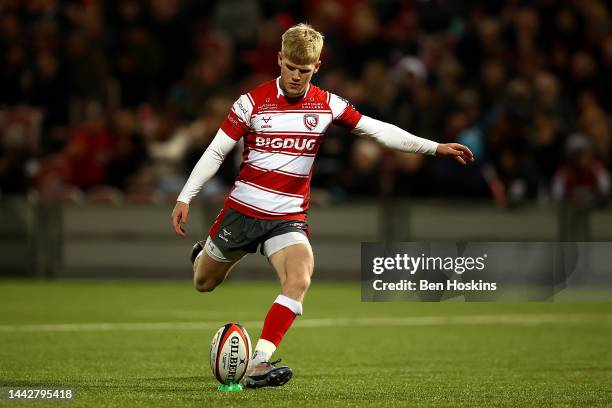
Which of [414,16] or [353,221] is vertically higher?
[414,16]

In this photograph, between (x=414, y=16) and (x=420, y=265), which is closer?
(x=420, y=265)

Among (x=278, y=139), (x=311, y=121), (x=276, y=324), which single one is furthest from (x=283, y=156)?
(x=276, y=324)

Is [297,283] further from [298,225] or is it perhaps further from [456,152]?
[456,152]

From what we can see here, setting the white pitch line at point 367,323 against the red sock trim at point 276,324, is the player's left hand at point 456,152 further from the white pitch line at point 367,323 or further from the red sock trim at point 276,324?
the white pitch line at point 367,323

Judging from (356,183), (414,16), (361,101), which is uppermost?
(414,16)

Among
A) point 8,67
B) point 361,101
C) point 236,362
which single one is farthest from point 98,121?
point 236,362

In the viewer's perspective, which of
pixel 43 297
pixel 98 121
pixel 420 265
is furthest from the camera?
pixel 98 121

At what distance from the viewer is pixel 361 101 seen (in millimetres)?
17734

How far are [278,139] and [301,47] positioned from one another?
642 mm

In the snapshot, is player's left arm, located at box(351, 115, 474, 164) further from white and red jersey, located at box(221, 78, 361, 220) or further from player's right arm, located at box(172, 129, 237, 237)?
player's right arm, located at box(172, 129, 237, 237)

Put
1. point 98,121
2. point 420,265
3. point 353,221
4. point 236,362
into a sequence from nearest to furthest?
point 236,362 → point 420,265 → point 353,221 → point 98,121

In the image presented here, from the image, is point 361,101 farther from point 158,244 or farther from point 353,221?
point 158,244

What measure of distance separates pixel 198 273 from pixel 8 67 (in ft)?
42.0

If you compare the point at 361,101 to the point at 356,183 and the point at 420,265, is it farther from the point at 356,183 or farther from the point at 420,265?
the point at 420,265
